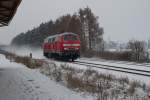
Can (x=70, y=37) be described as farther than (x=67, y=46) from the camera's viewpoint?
Yes

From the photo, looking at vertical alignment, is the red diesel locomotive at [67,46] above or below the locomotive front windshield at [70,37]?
below

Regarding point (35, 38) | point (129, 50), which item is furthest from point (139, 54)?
point (35, 38)

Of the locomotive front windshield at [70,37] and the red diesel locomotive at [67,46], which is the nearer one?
the red diesel locomotive at [67,46]

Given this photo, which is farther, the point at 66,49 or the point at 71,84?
the point at 66,49

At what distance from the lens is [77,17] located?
4584 centimetres

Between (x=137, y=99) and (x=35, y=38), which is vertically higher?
(x=35, y=38)

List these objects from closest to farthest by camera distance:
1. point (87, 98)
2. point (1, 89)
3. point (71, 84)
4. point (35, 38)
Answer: point (87, 98) < point (1, 89) < point (71, 84) < point (35, 38)

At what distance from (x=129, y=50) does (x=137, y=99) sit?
20280 mm

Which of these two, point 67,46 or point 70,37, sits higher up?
point 70,37

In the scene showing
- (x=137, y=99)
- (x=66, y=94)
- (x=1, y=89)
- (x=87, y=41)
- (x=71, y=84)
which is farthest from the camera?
(x=87, y=41)

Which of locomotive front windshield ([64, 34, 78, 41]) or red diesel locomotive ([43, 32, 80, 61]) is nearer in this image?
red diesel locomotive ([43, 32, 80, 61])

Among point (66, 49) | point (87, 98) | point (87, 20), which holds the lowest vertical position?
point (87, 98)

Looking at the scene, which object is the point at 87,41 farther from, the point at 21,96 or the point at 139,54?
the point at 21,96

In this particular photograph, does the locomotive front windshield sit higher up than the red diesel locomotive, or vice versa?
the locomotive front windshield
